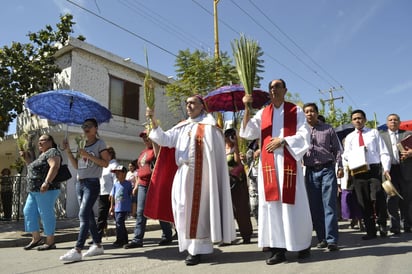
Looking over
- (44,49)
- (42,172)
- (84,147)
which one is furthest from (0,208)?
(84,147)

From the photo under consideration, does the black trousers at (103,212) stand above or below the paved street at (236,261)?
above

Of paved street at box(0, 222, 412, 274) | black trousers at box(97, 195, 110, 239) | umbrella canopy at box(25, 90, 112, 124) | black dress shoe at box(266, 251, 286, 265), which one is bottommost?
paved street at box(0, 222, 412, 274)

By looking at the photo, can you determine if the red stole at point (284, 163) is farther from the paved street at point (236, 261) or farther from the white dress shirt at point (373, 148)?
the white dress shirt at point (373, 148)

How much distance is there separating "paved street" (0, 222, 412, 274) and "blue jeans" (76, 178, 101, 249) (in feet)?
0.97

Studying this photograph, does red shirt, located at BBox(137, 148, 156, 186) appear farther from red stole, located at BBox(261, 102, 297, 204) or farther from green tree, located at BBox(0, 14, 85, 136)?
green tree, located at BBox(0, 14, 85, 136)

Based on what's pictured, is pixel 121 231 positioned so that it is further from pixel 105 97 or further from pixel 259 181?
pixel 105 97

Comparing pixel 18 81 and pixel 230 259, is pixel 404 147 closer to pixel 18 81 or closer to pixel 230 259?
pixel 230 259

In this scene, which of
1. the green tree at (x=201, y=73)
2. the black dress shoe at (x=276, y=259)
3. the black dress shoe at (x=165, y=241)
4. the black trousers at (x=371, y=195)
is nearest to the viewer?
the black dress shoe at (x=276, y=259)

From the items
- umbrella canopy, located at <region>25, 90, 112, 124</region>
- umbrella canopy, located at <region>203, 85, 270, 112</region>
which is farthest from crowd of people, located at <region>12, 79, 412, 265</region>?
→ umbrella canopy, located at <region>203, 85, 270, 112</region>

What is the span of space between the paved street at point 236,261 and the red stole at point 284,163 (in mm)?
746

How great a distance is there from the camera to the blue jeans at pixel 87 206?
4879 millimetres

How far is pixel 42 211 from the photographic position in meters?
5.75

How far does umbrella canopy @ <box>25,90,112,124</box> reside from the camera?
6211 millimetres

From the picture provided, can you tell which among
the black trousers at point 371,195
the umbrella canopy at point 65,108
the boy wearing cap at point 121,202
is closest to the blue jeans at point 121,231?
the boy wearing cap at point 121,202
